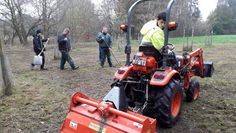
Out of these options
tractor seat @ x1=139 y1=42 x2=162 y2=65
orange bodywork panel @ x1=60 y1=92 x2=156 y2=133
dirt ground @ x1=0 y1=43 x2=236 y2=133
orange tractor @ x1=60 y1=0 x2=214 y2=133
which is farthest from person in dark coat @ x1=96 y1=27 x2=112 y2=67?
orange bodywork panel @ x1=60 y1=92 x2=156 y2=133

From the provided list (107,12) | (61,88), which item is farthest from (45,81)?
(107,12)

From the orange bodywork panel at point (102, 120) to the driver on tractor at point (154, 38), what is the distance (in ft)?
4.45

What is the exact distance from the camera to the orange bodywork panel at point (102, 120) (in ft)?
10.6

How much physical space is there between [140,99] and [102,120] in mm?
1425

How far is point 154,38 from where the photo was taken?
4.46 m

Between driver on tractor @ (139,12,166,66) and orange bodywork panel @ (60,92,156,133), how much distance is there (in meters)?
1.36

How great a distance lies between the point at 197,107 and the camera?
5602 mm

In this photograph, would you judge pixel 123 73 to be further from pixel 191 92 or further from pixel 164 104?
pixel 191 92

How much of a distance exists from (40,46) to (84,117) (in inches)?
314

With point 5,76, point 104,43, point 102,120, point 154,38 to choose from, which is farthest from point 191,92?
point 104,43

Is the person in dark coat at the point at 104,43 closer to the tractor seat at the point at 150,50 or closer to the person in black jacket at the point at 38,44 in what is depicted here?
the person in black jacket at the point at 38,44

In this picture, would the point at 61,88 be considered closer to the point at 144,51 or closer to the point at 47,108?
the point at 47,108

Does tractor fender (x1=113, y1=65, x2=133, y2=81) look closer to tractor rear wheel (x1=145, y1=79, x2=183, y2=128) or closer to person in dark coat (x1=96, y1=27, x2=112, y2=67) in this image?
tractor rear wheel (x1=145, y1=79, x2=183, y2=128)

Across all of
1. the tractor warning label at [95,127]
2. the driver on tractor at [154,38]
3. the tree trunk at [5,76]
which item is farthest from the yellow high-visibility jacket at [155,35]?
the tree trunk at [5,76]
